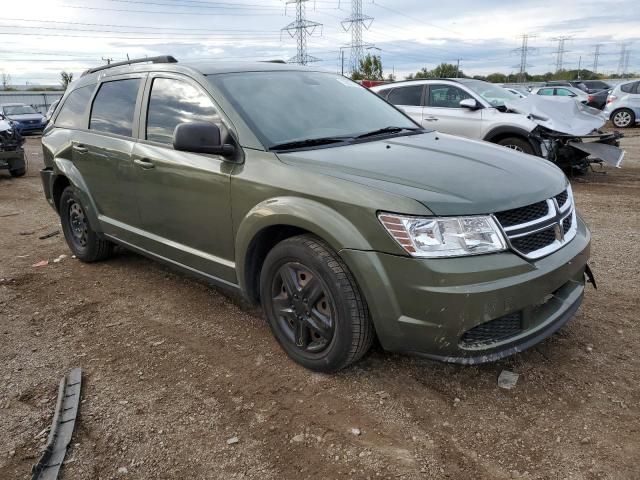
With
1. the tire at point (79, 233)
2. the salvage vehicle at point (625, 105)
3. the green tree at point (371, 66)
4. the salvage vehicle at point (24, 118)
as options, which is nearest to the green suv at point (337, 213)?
the tire at point (79, 233)

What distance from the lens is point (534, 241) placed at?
274 centimetres

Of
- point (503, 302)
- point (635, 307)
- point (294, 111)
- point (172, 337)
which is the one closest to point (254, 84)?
point (294, 111)

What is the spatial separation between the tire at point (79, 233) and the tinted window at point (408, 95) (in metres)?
6.36

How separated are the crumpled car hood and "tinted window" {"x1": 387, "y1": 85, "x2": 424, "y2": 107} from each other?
1540mm

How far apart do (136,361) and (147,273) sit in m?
1.74

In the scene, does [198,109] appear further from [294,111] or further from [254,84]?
[294,111]

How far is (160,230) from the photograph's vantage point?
13.0 ft

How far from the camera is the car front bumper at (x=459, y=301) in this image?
249 cm

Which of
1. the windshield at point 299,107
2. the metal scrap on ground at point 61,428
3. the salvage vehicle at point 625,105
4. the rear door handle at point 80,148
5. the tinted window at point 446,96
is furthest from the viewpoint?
the salvage vehicle at point 625,105

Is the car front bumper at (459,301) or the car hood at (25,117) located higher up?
the car front bumper at (459,301)

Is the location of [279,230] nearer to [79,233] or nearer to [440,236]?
[440,236]

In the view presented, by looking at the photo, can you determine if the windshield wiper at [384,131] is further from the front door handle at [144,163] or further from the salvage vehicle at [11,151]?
the salvage vehicle at [11,151]

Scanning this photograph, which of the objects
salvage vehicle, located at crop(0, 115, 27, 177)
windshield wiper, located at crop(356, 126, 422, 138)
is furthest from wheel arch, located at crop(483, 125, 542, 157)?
salvage vehicle, located at crop(0, 115, 27, 177)

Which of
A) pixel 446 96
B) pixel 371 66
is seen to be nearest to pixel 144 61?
pixel 446 96
